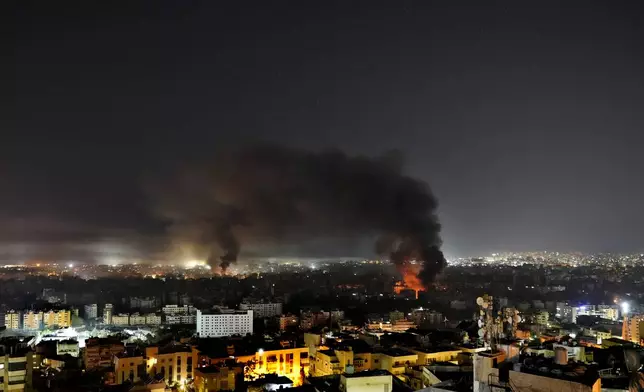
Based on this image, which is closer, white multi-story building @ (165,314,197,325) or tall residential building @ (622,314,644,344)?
tall residential building @ (622,314,644,344)

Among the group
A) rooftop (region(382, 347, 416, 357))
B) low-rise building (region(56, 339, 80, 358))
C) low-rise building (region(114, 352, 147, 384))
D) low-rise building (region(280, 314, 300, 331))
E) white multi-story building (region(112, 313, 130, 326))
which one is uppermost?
rooftop (region(382, 347, 416, 357))

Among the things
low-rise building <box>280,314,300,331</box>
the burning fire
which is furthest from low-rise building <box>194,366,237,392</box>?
the burning fire

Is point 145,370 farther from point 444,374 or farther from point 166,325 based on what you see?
point 166,325

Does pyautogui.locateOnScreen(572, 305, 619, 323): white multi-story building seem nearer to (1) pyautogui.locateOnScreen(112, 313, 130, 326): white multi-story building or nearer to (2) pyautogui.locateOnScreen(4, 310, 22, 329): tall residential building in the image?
(1) pyautogui.locateOnScreen(112, 313, 130, 326): white multi-story building

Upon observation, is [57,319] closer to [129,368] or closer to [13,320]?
[13,320]

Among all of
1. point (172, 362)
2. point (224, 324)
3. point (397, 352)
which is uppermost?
point (397, 352)

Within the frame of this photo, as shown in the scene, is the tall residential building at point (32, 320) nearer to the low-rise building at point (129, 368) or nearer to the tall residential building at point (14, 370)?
the low-rise building at point (129, 368)

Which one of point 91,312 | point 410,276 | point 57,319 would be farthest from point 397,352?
point 91,312
